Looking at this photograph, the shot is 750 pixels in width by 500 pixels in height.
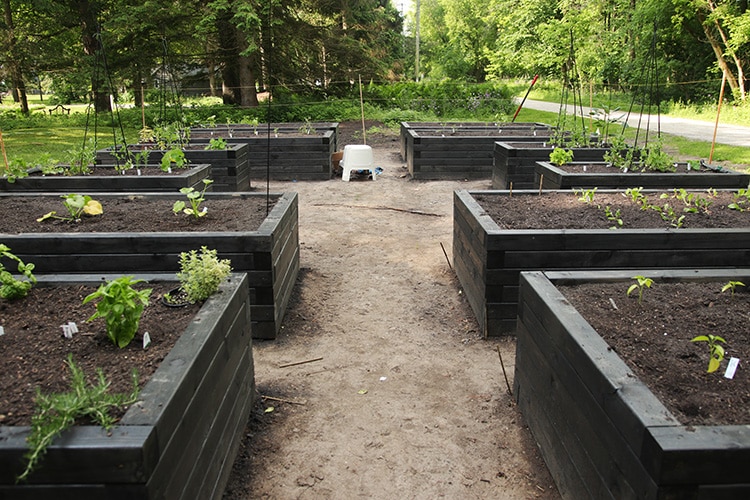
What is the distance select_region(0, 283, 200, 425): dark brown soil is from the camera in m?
2.03

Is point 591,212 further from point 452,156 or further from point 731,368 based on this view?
point 452,156

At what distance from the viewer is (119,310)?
7.43ft

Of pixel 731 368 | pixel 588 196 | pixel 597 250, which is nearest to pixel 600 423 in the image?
pixel 731 368

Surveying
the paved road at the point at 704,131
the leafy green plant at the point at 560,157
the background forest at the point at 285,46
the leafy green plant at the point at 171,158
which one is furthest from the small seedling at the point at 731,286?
the paved road at the point at 704,131

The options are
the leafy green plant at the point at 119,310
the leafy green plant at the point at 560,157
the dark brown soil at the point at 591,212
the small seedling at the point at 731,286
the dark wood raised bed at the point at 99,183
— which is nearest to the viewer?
the leafy green plant at the point at 119,310

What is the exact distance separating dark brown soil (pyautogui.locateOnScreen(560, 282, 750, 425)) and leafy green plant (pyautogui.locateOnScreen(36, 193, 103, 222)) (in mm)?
3776

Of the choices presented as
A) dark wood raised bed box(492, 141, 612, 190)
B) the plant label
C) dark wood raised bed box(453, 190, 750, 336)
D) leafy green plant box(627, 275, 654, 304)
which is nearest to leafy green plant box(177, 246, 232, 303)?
dark wood raised bed box(453, 190, 750, 336)

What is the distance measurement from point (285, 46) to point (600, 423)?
20607 mm

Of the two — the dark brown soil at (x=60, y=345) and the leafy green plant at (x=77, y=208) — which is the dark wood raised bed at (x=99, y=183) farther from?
the dark brown soil at (x=60, y=345)

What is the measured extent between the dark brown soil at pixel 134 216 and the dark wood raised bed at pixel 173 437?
1.48 m

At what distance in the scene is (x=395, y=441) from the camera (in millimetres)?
2994

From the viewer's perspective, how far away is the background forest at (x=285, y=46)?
58.2 ft

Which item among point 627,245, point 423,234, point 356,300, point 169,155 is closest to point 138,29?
point 169,155

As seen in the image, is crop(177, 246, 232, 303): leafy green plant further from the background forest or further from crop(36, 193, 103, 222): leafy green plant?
the background forest
